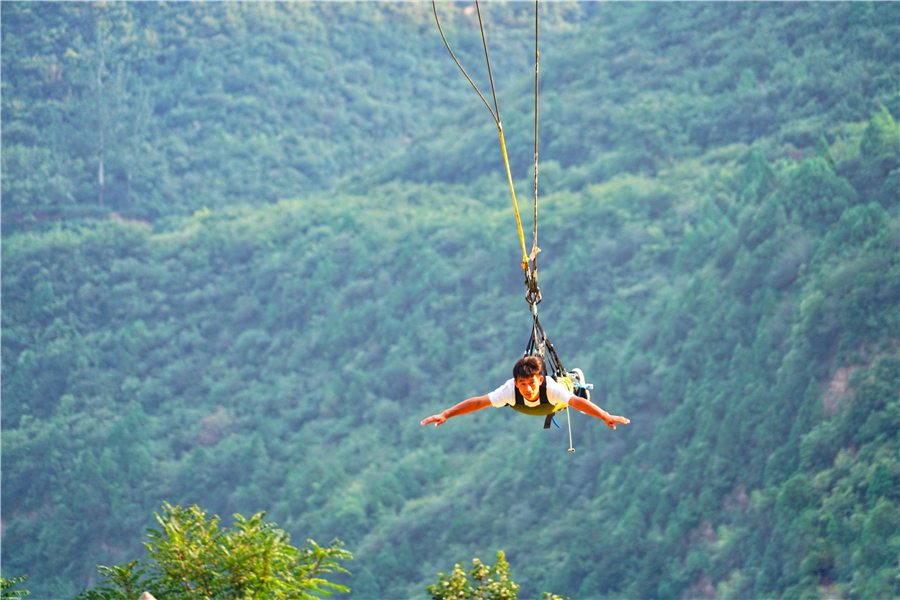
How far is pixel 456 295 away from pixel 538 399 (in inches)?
2120

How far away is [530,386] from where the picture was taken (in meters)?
9.61

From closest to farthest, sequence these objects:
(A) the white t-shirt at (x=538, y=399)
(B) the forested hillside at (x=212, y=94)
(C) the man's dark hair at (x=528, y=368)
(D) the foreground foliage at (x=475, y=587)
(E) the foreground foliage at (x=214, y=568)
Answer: (C) the man's dark hair at (x=528, y=368), (A) the white t-shirt at (x=538, y=399), (E) the foreground foliage at (x=214, y=568), (D) the foreground foliage at (x=475, y=587), (B) the forested hillside at (x=212, y=94)

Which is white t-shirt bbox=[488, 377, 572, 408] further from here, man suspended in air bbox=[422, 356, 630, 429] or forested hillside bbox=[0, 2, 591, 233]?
forested hillside bbox=[0, 2, 591, 233]

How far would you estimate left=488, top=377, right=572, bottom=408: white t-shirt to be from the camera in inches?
381

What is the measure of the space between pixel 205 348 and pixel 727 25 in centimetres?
4016

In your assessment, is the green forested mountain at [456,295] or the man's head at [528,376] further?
the green forested mountain at [456,295]

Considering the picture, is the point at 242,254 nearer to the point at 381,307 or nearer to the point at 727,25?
the point at 381,307

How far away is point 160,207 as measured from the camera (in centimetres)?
8831

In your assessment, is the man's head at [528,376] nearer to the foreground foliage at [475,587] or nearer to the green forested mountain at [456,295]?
the foreground foliage at [475,587]

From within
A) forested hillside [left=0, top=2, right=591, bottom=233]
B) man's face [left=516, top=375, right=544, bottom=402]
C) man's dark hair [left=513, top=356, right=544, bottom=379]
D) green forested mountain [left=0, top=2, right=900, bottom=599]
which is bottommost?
man's face [left=516, top=375, right=544, bottom=402]

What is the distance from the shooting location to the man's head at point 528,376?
952 cm

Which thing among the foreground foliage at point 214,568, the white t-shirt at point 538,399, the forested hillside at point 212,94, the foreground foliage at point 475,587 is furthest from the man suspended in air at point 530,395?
the forested hillside at point 212,94

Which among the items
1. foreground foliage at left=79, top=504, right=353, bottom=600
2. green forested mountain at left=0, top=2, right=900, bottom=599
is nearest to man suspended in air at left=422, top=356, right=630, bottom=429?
foreground foliage at left=79, top=504, right=353, bottom=600

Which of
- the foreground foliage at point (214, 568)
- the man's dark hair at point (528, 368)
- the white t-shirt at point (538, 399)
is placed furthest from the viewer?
the foreground foliage at point (214, 568)
